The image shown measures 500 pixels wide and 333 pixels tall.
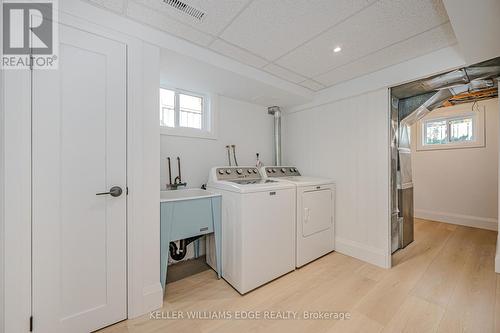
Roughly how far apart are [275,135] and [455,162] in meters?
3.51

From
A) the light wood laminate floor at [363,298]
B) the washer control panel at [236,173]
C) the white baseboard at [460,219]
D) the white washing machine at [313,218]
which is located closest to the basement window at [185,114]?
the washer control panel at [236,173]

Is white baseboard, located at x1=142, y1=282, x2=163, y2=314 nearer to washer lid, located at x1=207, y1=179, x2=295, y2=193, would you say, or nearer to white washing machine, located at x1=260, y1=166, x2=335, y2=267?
washer lid, located at x1=207, y1=179, x2=295, y2=193

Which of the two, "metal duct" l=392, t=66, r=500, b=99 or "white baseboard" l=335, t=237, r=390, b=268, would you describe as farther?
"white baseboard" l=335, t=237, r=390, b=268

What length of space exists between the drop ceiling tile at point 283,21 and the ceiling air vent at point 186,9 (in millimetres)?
236

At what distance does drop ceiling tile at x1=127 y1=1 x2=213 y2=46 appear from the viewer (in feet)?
4.63

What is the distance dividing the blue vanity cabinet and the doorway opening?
82.5 inches

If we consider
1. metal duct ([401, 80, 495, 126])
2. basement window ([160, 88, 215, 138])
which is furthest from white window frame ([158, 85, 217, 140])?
metal duct ([401, 80, 495, 126])

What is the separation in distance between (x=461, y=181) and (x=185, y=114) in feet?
16.3

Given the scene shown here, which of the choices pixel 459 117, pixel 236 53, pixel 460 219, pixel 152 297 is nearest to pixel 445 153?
pixel 459 117

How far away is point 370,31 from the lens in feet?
5.32

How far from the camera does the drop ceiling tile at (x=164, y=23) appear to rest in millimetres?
1412

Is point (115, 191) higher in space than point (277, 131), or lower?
lower

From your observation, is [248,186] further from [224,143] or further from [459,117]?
[459,117]

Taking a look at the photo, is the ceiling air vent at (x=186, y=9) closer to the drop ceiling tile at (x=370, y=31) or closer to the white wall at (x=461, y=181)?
the drop ceiling tile at (x=370, y=31)
